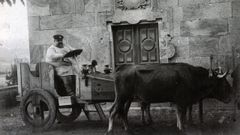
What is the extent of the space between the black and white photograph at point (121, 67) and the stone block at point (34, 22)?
0.02m

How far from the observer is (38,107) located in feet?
22.8

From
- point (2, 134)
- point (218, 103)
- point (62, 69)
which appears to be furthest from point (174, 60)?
point (2, 134)

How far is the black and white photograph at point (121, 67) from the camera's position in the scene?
6.17 metres

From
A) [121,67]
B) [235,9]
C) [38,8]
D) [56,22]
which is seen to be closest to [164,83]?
[121,67]

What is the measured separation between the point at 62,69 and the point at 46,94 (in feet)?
1.82

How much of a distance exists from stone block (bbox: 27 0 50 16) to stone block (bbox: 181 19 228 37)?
3231 mm

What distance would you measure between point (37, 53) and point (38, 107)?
2.31 meters

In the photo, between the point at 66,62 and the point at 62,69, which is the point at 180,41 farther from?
the point at 62,69

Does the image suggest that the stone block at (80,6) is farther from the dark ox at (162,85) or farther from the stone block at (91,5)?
the dark ox at (162,85)

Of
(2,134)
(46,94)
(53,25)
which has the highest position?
(53,25)

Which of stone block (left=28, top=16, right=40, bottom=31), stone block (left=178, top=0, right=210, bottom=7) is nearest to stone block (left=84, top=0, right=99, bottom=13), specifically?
stone block (left=28, top=16, right=40, bottom=31)

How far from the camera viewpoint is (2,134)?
269 inches

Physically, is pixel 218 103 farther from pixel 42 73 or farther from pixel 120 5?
pixel 42 73

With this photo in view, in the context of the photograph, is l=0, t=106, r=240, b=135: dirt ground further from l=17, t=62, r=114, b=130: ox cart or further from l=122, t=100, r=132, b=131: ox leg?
l=17, t=62, r=114, b=130: ox cart
